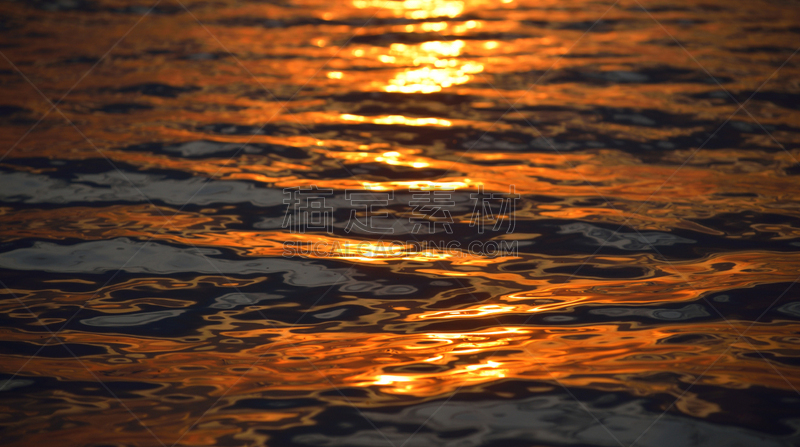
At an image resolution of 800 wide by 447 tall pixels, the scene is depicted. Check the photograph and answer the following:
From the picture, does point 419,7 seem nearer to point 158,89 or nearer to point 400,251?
point 158,89

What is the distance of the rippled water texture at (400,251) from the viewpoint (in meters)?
1.06

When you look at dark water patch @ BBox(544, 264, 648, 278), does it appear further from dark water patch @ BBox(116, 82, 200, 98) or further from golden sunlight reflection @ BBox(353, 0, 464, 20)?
golden sunlight reflection @ BBox(353, 0, 464, 20)

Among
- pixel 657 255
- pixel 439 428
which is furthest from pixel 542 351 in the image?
pixel 657 255

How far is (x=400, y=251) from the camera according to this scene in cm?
160

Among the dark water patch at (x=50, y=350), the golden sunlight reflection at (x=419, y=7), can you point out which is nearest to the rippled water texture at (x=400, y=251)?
the dark water patch at (x=50, y=350)

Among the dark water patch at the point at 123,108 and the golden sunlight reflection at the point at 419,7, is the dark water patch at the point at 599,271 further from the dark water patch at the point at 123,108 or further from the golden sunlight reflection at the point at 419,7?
the golden sunlight reflection at the point at 419,7

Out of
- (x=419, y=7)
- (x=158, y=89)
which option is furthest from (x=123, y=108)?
(x=419, y=7)

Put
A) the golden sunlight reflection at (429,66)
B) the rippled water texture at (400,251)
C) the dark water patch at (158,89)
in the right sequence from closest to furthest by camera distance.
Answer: the rippled water texture at (400,251), the dark water patch at (158,89), the golden sunlight reflection at (429,66)

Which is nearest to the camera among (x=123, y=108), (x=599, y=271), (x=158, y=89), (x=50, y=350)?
(x=50, y=350)

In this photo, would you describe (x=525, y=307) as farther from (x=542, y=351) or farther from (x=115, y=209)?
(x=115, y=209)

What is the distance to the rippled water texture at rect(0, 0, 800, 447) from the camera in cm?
106

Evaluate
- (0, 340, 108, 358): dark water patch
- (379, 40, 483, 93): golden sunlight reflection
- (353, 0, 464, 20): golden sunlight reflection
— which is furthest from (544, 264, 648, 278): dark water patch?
(353, 0, 464, 20): golden sunlight reflection

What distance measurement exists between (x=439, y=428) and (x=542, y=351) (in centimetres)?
30

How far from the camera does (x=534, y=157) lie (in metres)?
2.21
